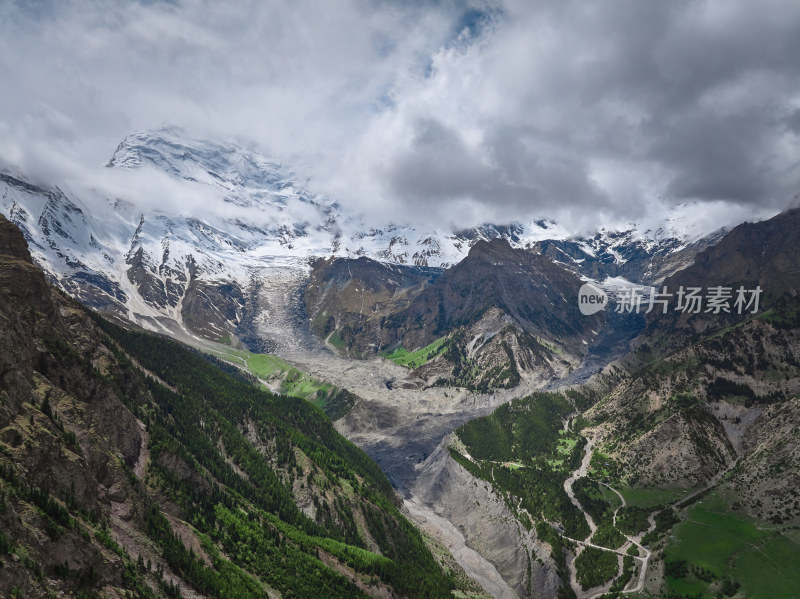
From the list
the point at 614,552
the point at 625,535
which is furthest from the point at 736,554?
the point at 625,535

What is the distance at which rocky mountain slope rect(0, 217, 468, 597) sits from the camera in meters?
57.7

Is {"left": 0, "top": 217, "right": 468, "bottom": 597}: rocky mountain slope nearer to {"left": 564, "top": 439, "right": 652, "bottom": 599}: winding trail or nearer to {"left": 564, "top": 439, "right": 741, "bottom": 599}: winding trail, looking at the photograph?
{"left": 564, "top": 439, "right": 652, "bottom": 599}: winding trail

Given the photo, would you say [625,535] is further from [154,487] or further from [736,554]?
[154,487]

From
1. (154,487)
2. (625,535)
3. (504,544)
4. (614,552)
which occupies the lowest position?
(504,544)

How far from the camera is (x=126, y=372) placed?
416 ft

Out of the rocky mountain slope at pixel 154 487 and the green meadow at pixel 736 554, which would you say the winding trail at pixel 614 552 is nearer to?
the green meadow at pixel 736 554

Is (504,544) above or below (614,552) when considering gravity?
below

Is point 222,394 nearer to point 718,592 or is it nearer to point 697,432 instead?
point 718,592

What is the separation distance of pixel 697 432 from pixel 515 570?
85.0 metres

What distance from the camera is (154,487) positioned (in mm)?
94625

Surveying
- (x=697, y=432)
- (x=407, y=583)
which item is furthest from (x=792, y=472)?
(x=407, y=583)

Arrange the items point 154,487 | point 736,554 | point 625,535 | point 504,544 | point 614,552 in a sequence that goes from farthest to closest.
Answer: point 504,544, point 625,535, point 614,552, point 736,554, point 154,487

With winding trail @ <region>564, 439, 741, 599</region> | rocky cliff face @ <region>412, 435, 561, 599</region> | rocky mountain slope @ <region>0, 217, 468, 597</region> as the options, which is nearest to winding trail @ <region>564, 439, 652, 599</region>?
winding trail @ <region>564, 439, 741, 599</region>

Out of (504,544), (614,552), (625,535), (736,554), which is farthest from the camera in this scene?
(504,544)
